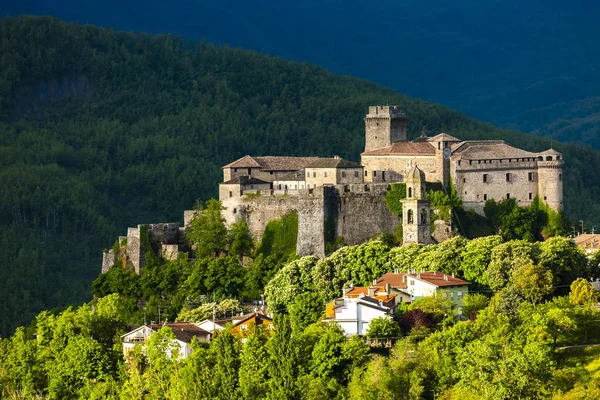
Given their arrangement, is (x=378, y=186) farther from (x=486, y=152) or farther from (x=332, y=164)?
(x=486, y=152)

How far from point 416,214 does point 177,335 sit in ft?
52.8

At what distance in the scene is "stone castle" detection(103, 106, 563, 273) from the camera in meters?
85.6

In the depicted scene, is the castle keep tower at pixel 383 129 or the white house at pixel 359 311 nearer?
the white house at pixel 359 311

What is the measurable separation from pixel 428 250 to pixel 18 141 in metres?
88.7

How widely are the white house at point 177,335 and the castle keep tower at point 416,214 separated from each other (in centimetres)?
1290

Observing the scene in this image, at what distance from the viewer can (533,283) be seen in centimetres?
7031

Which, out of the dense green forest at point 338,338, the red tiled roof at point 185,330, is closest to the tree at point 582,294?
the dense green forest at point 338,338

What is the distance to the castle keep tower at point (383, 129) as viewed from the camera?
303ft

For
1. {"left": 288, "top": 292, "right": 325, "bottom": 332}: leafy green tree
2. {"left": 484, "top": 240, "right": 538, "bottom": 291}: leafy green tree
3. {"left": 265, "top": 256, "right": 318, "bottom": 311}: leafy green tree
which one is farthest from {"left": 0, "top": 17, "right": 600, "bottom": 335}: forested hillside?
{"left": 484, "top": 240, "right": 538, "bottom": 291}: leafy green tree

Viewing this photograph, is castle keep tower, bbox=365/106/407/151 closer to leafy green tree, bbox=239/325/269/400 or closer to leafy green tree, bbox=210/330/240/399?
leafy green tree, bbox=210/330/240/399

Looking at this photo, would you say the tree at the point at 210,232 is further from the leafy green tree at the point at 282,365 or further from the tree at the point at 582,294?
the tree at the point at 582,294

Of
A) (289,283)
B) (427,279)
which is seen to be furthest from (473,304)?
(289,283)

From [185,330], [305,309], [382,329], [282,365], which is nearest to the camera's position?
[282,365]

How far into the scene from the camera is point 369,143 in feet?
303
